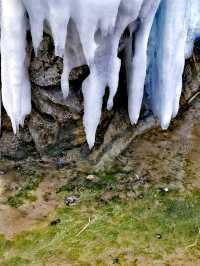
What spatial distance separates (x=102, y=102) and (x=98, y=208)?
1.25 m

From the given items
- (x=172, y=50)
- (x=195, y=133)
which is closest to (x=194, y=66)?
(x=195, y=133)

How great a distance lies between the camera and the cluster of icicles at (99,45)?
5.86 metres

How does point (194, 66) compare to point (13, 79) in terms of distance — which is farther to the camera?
point (194, 66)

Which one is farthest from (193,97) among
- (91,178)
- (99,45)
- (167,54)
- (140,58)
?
(99,45)

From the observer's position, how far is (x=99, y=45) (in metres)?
6.15

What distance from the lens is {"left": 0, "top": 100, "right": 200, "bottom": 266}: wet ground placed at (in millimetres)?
6117

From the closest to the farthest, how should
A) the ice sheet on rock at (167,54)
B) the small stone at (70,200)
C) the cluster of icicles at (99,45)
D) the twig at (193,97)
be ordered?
the cluster of icicles at (99,45) → the ice sheet on rock at (167,54) → the small stone at (70,200) → the twig at (193,97)

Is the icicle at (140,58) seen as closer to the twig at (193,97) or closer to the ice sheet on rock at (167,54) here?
the ice sheet on rock at (167,54)

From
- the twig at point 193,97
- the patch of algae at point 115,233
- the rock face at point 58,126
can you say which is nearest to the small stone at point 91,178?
the patch of algae at point 115,233

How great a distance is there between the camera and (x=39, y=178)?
7.10 m

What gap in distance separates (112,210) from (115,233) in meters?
0.38

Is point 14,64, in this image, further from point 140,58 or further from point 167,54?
point 167,54

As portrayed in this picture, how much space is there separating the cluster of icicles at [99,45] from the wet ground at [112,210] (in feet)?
1.84

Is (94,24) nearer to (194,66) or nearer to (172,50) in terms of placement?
(172,50)
